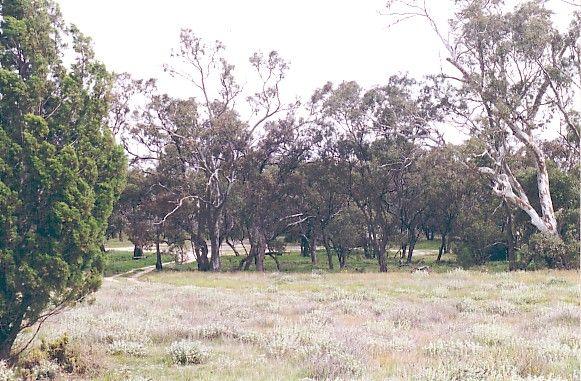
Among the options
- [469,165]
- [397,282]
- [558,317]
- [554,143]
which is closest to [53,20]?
[558,317]

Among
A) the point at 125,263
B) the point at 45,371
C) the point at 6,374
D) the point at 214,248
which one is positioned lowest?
the point at 45,371

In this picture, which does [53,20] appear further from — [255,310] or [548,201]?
[548,201]

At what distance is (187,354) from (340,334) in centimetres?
340

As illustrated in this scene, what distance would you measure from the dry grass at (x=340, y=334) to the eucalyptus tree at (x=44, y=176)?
1382 mm

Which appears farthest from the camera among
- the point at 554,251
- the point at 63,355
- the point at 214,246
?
the point at 214,246

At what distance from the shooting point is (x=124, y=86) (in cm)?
3822

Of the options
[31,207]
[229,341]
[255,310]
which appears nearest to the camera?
[31,207]

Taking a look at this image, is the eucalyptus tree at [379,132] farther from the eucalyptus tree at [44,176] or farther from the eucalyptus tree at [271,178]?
the eucalyptus tree at [44,176]

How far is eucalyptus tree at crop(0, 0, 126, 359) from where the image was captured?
8234 millimetres

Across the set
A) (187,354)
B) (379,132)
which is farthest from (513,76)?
(187,354)

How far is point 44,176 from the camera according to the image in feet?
27.0

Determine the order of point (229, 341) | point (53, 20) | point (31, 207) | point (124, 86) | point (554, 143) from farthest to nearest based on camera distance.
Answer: point (554, 143), point (124, 86), point (229, 341), point (53, 20), point (31, 207)

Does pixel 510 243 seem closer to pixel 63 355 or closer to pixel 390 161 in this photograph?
pixel 390 161

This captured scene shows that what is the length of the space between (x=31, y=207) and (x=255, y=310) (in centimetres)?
819
